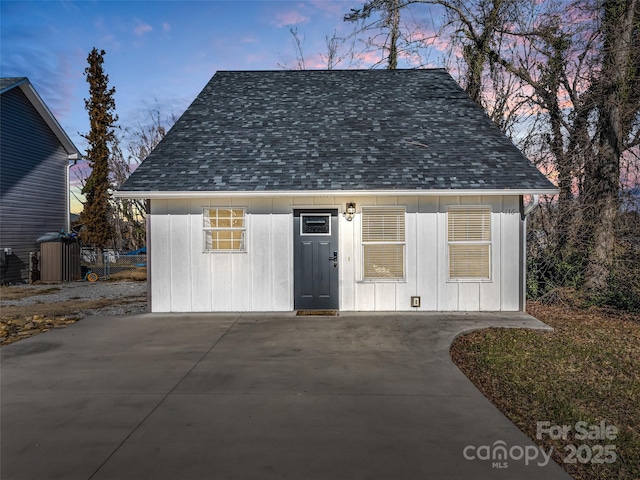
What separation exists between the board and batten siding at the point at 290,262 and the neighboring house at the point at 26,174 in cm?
993

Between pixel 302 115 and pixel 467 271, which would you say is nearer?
pixel 467 271

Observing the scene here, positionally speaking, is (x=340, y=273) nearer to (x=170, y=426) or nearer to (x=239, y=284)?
(x=239, y=284)

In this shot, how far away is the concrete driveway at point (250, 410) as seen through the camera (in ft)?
10.3

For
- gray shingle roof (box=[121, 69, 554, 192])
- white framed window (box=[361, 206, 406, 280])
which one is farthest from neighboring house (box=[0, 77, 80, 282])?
white framed window (box=[361, 206, 406, 280])

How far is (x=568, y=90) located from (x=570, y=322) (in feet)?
22.2

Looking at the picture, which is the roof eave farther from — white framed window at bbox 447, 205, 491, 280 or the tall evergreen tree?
the tall evergreen tree

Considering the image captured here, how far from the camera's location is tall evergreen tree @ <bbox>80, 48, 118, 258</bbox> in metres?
20.1

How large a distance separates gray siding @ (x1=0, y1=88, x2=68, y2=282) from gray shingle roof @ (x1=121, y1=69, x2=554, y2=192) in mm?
8766

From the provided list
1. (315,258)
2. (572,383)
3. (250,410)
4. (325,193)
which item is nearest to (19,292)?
(315,258)

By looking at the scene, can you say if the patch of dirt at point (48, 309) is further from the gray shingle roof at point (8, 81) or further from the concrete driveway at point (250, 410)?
the gray shingle roof at point (8, 81)

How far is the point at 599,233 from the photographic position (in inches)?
387

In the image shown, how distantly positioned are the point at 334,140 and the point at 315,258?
2.99m

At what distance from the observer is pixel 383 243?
8.71m

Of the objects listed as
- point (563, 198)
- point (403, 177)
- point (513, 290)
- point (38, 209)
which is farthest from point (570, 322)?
point (38, 209)
